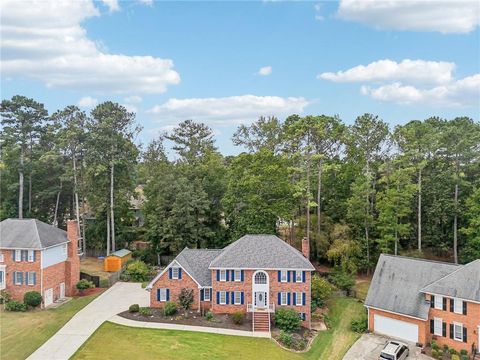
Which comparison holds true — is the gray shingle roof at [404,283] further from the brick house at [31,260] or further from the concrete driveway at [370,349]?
the brick house at [31,260]

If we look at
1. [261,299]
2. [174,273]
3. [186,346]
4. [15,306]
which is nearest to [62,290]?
[15,306]

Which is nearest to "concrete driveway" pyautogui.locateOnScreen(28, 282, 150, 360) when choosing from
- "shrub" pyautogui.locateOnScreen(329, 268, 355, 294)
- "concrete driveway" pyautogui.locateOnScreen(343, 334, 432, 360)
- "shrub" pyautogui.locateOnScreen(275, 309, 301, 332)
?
"shrub" pyautogui.locateOnScreen(275, 309, 301, 332)

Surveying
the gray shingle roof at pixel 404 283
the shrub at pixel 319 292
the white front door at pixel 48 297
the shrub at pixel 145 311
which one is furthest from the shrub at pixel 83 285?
the gray shingle roof at pixel 404 283

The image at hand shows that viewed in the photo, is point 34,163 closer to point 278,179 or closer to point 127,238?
point 127,238

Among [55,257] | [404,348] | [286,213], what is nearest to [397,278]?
[404,348]

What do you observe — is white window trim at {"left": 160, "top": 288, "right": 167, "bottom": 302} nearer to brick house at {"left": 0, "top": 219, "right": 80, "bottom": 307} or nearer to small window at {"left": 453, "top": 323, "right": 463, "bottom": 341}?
brick house at {"left": 0, "top": 219, "right": 80, "bottom": 307}
